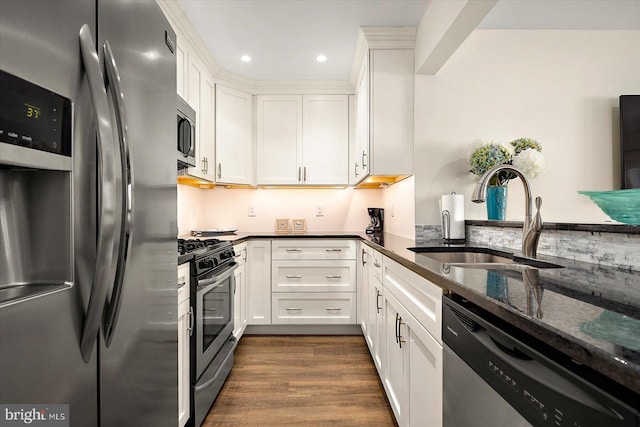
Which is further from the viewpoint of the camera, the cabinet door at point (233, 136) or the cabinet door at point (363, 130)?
the cabinet door at point (233, 136)

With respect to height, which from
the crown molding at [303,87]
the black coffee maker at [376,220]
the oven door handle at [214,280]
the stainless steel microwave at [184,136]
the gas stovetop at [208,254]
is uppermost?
the crown molding at [303,87]

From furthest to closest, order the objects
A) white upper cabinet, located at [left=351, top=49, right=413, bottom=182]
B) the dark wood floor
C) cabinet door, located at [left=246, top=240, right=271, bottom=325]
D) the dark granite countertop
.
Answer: cabinet door, located at [left=246, top=240, right=271, bottom=325]
white upper cabinet, located at [left=351, top=49, right=413, bottom=182]
the dark wood floor
the dark granite countertop

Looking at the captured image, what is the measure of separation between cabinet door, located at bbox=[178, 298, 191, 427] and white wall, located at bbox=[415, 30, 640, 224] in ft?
6.47

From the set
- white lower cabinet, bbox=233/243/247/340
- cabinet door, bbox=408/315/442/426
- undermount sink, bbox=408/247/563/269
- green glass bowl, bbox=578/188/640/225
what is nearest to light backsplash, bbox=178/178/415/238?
white lower cabinet, bbox=233/243/247/340

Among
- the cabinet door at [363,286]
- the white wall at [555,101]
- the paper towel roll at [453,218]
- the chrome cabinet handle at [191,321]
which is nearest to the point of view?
the chrome cabinet handle at [191,321]

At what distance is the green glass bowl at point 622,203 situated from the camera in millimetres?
1130

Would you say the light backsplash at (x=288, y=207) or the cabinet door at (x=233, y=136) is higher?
the cabinet door at (x=233, y=136)

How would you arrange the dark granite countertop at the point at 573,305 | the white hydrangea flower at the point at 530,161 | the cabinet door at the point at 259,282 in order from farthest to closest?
1. the cabinet door at the point at 259,282
2. the white hydrangea flower at the point at 530,161
3. the dark granite countertop at the point at 573,305

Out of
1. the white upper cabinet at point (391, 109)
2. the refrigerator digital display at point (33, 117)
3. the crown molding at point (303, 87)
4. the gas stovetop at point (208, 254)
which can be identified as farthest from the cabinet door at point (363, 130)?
the refrigerator digital display at point (33, 117)

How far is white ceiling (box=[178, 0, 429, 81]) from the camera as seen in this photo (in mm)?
2207

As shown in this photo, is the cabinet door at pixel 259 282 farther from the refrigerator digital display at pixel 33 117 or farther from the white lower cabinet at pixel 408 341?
the refrigerator digital display at pixel 33 117

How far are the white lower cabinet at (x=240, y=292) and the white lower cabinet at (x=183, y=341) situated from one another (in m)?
1.07

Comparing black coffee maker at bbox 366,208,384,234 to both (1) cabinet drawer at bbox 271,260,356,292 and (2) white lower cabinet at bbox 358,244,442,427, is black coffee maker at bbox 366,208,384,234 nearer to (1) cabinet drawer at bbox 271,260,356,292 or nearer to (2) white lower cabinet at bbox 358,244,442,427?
(1) cabinet drawer at bbox 271,260,356,292

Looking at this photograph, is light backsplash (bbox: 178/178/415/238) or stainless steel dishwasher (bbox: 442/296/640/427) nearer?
stainless steel dishwasher (bbox: 442/296/640/427)
